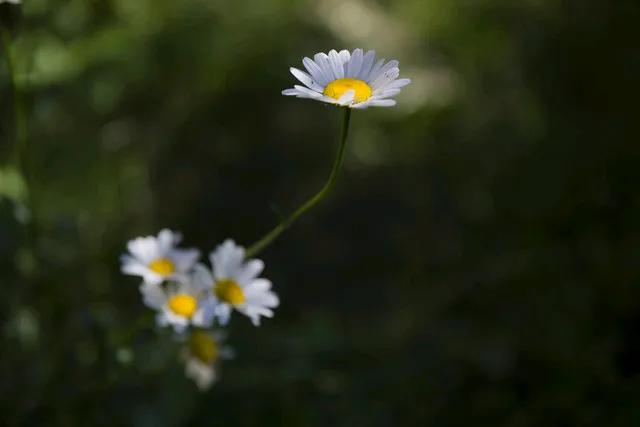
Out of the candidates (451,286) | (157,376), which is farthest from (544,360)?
(157,376)

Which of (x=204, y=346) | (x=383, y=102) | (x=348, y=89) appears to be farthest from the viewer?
(x=204, y=346)

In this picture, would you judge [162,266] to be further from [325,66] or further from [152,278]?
[325,66]

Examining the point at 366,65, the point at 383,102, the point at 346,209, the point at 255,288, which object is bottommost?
the point at 255,288

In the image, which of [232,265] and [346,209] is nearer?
[232,265]

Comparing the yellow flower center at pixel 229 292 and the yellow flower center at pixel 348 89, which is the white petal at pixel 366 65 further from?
the yellow flower center at pixel 229 292

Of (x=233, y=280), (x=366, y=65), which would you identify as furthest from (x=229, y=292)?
(x=366, y=65)

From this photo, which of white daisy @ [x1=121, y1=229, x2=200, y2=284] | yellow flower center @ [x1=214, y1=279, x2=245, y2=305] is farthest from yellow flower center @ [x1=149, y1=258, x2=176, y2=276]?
yellow flower center @ [x1=214, y1=279, x2=245, y2=305]

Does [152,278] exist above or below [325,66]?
below

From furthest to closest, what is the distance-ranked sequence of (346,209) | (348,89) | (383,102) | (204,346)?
(346,209) < (204,346) < (348,89) < (383,102)

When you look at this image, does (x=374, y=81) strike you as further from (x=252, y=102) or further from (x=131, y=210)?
(x=252, y=102)
